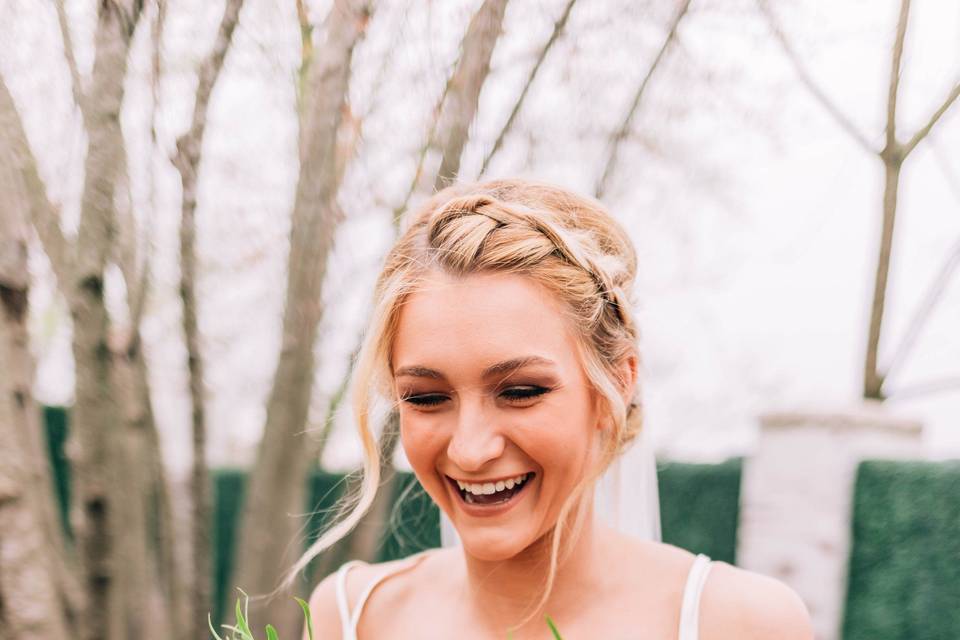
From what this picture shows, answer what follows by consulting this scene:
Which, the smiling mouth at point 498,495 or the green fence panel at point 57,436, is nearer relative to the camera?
the smiling mouth at point 498,495

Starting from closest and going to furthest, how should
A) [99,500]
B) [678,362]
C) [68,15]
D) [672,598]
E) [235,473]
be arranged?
[672,598] < [68,15] < [99,500] < [235,473] < [678,362]

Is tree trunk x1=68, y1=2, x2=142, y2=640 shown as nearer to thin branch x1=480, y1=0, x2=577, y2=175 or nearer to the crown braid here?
the crown braid

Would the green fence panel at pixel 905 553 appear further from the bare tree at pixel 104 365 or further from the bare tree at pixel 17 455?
the bare tree at pixel 17 455

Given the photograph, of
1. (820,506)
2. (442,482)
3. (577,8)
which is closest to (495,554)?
(442,482)

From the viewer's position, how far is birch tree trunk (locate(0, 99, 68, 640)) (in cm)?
166

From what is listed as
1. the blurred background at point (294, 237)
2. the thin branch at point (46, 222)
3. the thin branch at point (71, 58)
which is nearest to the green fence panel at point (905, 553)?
the blurred background at point (294, 237)

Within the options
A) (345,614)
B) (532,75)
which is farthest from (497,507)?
(532,75)

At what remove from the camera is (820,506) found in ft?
14.9

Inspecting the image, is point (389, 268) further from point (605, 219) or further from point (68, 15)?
point (68, 15)

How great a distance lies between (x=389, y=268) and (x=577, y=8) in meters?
1.18

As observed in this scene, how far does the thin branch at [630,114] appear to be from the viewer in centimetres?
271

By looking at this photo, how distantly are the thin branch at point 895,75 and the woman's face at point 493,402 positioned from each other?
2.64 metres

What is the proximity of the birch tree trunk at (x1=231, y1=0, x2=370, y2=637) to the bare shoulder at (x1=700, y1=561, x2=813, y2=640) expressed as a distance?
1.18 m

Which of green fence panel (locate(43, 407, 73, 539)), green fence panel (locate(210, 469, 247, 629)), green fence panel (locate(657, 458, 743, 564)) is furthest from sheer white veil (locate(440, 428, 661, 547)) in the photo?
green fence panel (locate(210, 469, 247, 629))
